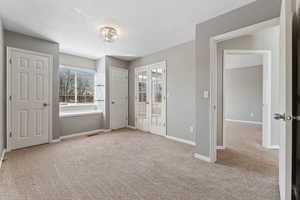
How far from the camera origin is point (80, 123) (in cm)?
445

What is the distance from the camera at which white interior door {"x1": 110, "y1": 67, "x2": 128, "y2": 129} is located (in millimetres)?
5102

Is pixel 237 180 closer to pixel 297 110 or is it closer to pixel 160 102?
pixel 297 110

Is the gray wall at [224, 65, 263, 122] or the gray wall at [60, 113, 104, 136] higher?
the gray wall at [224, 65, 263, 122]

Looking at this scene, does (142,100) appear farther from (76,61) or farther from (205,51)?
(205,51)

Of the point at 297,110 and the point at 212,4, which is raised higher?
the point at 212,4

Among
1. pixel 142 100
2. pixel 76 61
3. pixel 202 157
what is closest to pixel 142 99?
pixel 142 100

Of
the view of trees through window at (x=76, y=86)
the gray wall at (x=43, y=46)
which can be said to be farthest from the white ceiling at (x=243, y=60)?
the gray wall at (x=43, y=46)

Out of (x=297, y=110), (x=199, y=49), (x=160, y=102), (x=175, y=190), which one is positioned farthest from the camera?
(x=160, y=102)

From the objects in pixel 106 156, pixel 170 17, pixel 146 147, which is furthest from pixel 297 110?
pixel 106 156

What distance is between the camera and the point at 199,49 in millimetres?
2766

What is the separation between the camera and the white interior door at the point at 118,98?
5102 mm

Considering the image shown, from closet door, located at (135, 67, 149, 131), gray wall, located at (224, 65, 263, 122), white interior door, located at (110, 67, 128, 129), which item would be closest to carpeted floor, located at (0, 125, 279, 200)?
closet door, located at (135, 67, 149, 131)

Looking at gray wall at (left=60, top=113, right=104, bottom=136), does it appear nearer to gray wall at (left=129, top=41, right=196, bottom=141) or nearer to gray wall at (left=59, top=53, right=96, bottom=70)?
gray wall at (left=59, top=53, right=96, bottom=70)

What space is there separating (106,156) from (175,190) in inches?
60.8
